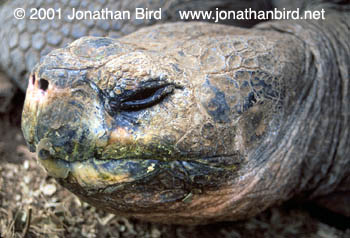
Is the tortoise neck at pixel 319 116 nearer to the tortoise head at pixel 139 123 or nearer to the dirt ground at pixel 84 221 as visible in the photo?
the dirt ground at pixel 84 221

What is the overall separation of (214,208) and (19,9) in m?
1.92

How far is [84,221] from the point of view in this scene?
6.48ft

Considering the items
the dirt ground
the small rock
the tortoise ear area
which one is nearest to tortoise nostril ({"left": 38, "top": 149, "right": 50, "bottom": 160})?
the tortoise ear area

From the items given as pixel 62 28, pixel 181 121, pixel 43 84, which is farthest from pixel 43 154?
pixel 62 28

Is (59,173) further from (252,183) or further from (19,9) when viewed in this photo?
(19,9)

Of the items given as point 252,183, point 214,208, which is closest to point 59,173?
point 214,208

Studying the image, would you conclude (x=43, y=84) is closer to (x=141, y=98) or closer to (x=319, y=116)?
(x=141, y=98)

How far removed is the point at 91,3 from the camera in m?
2.46

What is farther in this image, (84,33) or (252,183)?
(84,33)

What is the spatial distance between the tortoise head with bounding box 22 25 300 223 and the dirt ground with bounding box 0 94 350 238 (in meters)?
0.46

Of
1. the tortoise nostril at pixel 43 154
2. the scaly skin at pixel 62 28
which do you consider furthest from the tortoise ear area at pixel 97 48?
the scaly skin at pixel 62 28

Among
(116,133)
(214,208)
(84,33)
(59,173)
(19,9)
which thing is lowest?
(214,208)

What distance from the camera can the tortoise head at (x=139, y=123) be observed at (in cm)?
132

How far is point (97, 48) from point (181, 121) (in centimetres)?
42
